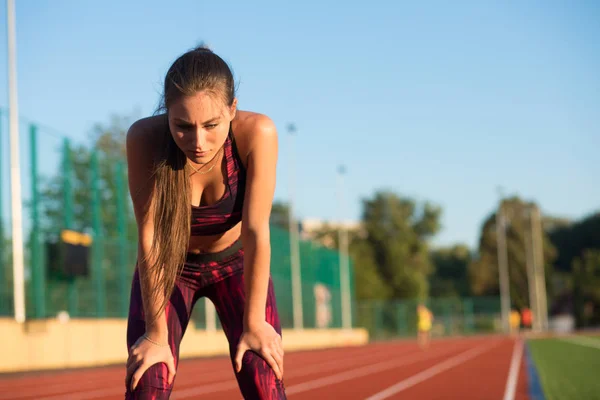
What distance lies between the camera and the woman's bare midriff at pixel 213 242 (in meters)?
3.82

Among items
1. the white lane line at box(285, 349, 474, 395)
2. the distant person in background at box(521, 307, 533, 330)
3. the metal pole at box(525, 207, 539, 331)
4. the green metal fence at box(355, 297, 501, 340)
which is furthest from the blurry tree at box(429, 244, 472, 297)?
the white lane line at box(285, 349, 474, 395)

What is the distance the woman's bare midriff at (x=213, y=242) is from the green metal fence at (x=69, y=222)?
Answer: 49.4ft

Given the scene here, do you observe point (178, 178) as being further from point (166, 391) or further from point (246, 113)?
point (166, 391)

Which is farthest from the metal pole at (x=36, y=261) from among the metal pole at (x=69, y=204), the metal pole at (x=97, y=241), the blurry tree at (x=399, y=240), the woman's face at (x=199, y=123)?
the blurry tree at (x=399, y=240)

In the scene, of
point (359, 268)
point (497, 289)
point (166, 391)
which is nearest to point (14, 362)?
point (166, 391)

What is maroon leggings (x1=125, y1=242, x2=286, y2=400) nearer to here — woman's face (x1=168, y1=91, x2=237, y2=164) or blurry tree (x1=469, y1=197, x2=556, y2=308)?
woman's face (x1=168, y1=91, x2=237, y2=164)

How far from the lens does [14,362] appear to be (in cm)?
1758

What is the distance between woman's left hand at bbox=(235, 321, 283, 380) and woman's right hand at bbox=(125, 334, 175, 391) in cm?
25

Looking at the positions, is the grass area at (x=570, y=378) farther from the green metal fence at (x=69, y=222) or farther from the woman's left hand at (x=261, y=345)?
the green metal fence at (x=69, y=222)

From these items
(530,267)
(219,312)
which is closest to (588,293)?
(530,267)

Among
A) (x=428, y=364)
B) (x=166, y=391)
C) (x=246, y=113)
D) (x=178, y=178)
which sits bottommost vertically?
(x=428, y=364)

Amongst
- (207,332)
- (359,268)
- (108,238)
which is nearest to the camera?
(108,238)

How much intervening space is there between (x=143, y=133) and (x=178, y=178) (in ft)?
0.78

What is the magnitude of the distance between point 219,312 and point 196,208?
21.4 inches
